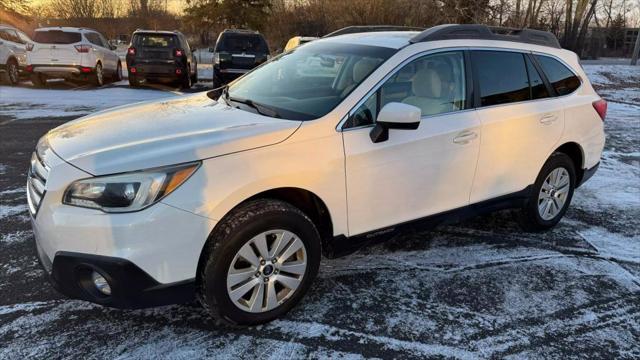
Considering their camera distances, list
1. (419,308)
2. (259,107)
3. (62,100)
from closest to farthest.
Result: (419,308)
(259,107)
(62,100)

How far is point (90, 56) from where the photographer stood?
1457 cm

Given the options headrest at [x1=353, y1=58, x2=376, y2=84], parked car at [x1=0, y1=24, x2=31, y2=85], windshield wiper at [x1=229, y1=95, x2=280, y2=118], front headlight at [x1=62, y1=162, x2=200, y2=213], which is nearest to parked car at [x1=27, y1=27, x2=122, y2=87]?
parked car at [x1=0, y1=24, x2=31, y2=85]

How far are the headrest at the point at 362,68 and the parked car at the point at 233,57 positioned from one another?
10.6 m

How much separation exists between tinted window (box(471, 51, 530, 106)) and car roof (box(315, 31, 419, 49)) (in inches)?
22.9

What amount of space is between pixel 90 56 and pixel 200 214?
45.5 feet

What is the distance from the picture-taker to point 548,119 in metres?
4.36

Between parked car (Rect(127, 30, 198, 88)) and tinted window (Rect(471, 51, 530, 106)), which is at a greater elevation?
parked car (Rect(127, 30, 198, 88))

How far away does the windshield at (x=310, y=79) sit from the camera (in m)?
3.39

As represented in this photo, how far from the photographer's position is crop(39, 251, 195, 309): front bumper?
254 centimetres

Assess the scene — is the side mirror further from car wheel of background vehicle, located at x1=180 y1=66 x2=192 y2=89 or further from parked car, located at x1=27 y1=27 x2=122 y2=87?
parked car, located at x1=27 y1=27 x2=122 y2=87

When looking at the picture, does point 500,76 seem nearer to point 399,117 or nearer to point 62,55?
point 399,117

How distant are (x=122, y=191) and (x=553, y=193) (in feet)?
12.6

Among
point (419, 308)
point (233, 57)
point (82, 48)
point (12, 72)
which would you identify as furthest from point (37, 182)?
point (12, 72)

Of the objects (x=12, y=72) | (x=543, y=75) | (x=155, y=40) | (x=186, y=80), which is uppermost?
(x=155, y=40)
